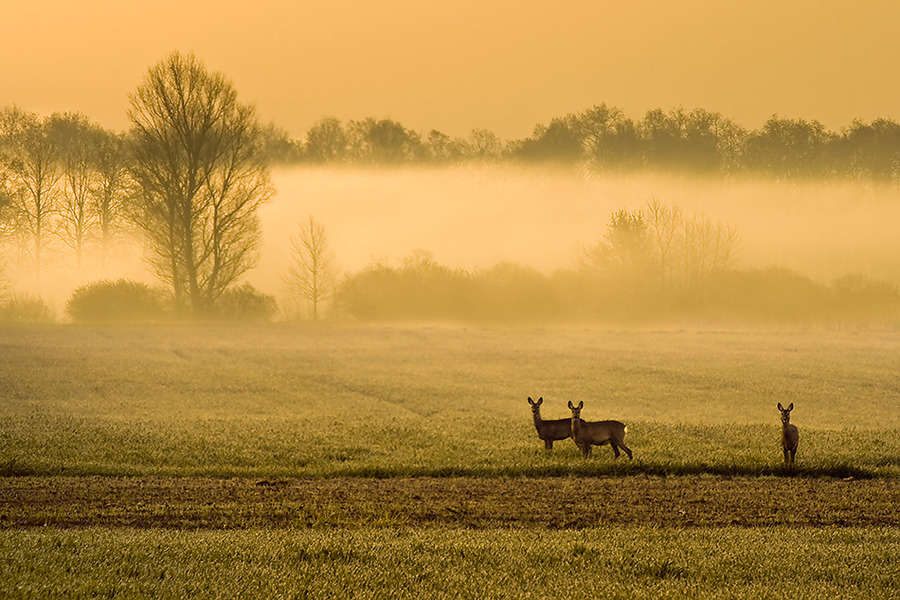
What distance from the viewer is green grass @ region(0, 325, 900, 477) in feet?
71.4

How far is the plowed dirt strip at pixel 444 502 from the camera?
15.3m

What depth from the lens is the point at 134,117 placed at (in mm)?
68125

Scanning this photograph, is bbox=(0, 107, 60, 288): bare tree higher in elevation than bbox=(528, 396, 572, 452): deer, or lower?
higher

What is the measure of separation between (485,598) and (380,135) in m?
71.1

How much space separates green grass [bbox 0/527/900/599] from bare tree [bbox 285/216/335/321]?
204ft

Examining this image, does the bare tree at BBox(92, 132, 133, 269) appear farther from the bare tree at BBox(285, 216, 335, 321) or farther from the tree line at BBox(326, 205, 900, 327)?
the tree line at BBox(326, 205, 900, 327)

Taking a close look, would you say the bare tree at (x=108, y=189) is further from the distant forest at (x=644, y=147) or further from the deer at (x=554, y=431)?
the deer at (x=554, y=431)

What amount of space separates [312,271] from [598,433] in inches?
2234

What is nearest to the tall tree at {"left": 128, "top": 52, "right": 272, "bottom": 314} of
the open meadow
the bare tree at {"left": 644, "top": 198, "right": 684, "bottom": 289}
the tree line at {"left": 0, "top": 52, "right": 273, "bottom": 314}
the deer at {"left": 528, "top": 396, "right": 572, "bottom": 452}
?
the tree line at {"left": 0, "top": 52, "right": 273, "bottom": 314}

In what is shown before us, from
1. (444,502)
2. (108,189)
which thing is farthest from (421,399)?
(108,189)

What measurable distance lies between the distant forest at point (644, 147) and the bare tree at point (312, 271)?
8685mm

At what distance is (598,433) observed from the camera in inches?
846

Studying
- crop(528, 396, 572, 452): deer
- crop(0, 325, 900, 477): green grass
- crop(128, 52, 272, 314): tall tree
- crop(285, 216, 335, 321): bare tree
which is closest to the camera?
crop(0, 325, 900, 477): green grass

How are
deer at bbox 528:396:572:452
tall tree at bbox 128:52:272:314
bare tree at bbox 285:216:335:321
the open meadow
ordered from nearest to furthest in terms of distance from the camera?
1. the open meadow
2. deer at bbox 528:396:572:452
3. tall tree at bbox 128:52:272:314
4. bare tree at bbox 285:216:335:321
